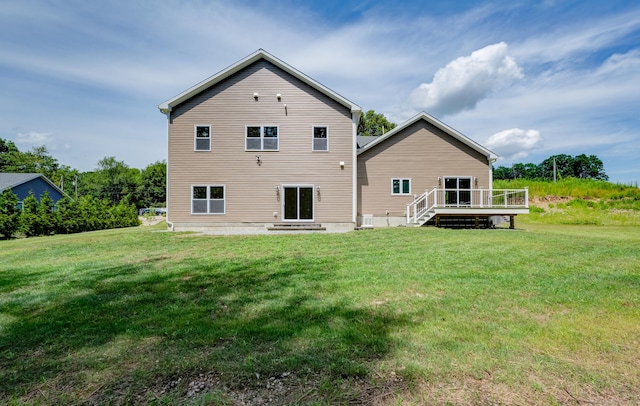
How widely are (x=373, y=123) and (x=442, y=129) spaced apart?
70.1 feet

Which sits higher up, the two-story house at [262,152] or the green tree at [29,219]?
the two-story house at [262,152]

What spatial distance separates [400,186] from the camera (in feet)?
53.4

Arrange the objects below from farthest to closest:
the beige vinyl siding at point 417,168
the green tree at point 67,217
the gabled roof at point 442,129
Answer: the green tree at point 67,217 < the beige vinyl siding at point 417,168 < the gabled roof at point 442,129

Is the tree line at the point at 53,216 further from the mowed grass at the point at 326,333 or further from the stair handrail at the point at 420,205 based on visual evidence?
the stair handrail at the point at 420,205

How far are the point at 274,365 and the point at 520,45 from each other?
17669mm

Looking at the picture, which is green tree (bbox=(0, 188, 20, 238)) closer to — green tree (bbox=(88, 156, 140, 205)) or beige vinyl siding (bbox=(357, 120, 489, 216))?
beige vinyl siding (bbox=(357, 120, 489, 216))

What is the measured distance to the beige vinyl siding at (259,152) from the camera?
15.0 metres

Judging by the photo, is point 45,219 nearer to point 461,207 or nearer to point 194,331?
point 194,331

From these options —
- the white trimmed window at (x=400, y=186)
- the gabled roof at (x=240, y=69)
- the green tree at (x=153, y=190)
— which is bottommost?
the white trimmed window at (x=400, y=186)

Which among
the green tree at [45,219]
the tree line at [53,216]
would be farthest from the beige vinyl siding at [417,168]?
the tree line at [53,216]

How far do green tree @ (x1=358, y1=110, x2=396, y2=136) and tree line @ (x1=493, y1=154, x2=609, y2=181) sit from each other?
132ft

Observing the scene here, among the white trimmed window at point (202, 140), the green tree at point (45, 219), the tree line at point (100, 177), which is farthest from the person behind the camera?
the tree line at point (100, 177)

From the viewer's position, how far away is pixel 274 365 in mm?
2482

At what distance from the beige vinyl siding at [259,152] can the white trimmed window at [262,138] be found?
0.21m
